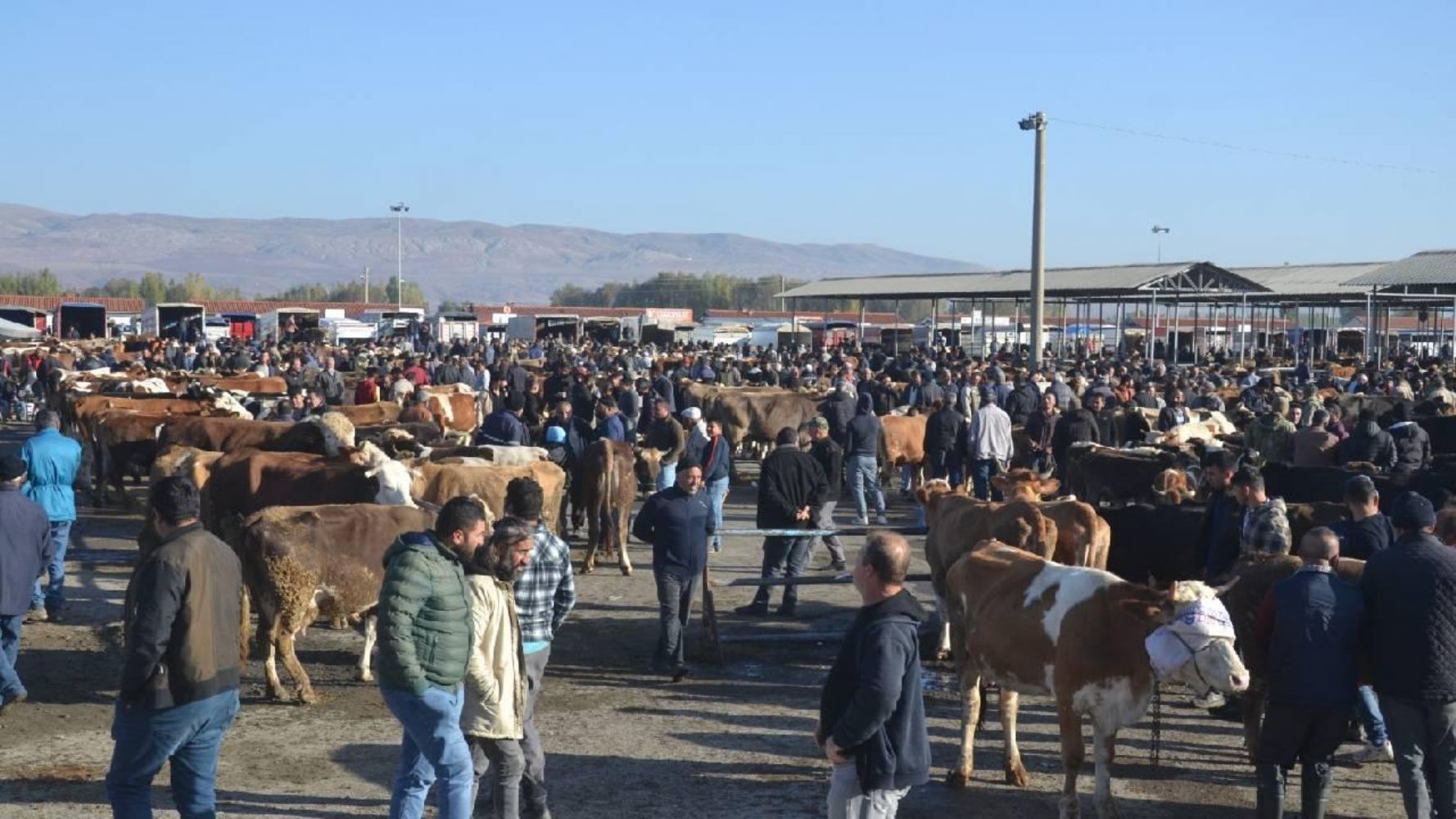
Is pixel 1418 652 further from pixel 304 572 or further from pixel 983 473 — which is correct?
pixel 983 473

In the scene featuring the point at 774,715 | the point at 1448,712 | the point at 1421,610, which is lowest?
the point at 774,715

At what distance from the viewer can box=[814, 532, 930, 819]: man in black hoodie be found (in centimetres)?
524

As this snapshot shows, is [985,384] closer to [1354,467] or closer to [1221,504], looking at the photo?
[1354,467]

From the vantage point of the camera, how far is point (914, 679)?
535 cm

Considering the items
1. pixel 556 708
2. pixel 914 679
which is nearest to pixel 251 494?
pixel 556 708

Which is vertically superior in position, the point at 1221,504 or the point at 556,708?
the point at 1221,504

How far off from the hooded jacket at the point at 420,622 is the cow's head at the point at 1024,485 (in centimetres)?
704

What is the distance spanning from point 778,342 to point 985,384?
1554 inches

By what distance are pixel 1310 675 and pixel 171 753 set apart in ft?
16.1

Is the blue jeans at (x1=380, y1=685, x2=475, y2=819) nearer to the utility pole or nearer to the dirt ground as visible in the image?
the dirt ground

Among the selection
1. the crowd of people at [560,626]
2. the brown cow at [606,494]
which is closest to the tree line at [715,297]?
the brown cow at [606,494]

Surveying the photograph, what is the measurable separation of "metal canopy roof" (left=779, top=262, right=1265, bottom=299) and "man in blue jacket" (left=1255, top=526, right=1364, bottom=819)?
34.3 metres

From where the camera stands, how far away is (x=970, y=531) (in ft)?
36.1

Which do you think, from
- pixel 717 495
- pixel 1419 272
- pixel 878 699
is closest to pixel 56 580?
pixel 717 495
